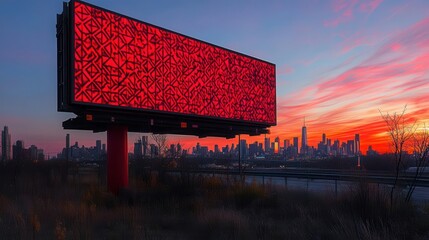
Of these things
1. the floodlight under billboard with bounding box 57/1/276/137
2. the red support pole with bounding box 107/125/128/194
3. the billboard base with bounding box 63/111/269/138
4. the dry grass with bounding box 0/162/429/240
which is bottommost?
the dry grass with bounding box 0/162/429/240

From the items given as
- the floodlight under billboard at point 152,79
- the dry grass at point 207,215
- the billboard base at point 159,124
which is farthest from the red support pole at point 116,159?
the floodlight under billboard at point 152,79

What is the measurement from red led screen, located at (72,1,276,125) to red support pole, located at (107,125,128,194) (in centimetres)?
155

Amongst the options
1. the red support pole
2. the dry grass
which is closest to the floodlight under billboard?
the red support pole

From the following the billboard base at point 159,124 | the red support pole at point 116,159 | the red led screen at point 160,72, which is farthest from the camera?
the red support pole at point 116,159

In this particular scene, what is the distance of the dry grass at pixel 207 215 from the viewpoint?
848 centimetres

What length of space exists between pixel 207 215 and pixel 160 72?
7.81 metres

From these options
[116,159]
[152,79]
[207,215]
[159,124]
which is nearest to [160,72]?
[152,79]

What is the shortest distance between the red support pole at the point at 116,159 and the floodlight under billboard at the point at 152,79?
2.51 feet

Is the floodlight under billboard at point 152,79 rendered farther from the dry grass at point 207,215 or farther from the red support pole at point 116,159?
the dry grass at point 207,215

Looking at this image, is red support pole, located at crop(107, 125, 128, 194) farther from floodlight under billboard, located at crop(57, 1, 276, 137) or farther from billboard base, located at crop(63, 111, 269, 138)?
floodlight under billboard, located at crop(57, 1, 276, 137)

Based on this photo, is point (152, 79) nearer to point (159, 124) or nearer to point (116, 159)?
point (159, 124)

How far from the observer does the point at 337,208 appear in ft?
35.3

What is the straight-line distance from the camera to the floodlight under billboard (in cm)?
1403

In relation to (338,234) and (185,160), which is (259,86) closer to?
(185,160)
